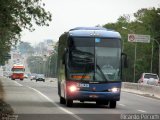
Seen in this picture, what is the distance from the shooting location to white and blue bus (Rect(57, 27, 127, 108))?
101 ft

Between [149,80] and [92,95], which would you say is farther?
[149,80]

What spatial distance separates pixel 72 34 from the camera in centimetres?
3128

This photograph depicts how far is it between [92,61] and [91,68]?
33 cm

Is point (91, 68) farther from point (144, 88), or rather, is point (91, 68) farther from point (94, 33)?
point (144, 88)

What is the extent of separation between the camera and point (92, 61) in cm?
3083

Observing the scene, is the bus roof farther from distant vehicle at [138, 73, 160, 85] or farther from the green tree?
distant vehicle at [138, 73, 160, 85]

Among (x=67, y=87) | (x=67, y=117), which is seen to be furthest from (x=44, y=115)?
(x=67, y=87)

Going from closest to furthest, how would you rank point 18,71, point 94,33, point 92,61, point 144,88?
point 92,61
point 94,33
point 144,88
point 18,71

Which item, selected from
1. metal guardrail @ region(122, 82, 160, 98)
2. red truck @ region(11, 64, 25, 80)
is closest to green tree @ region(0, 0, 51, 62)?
metal guardrail @ region(122, 82, 160, 98)

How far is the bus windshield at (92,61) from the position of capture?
30.7 meters

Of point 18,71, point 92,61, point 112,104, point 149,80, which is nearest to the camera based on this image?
point 92,61

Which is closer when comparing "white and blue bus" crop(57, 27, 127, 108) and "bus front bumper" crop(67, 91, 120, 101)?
"white and blue bus" crop(57, 27, 127, 108)

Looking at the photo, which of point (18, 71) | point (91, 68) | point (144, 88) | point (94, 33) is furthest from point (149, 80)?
point (18, 71)

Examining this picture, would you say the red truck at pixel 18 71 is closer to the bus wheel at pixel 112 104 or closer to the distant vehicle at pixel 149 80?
the distant vehicle at pixel 149 80
